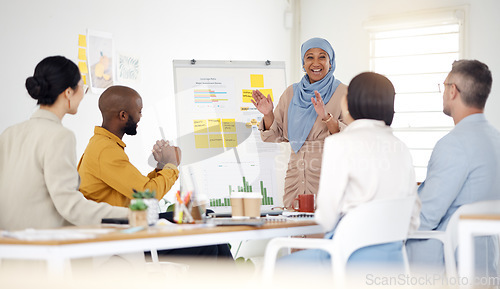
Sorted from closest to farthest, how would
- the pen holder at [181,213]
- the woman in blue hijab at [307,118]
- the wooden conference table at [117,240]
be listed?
1. the wooden conference table at [117,240]
2. the pen holder at [181,213]
3. the woman in blue hijab at [307,118]

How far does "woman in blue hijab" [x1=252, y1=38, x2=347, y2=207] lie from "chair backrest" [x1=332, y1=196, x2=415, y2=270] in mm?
1527

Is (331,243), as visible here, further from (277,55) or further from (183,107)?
(277,55)

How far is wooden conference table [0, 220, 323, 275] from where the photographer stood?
5.51 feet

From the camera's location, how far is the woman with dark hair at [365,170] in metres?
2.10

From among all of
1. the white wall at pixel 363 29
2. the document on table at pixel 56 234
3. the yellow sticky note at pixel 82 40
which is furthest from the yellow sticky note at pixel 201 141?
the white wall at pixel 363 29

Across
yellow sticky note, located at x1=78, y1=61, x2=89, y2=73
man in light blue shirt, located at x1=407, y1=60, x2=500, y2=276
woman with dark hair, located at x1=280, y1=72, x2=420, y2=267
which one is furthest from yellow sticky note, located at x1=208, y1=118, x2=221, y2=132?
woman with dark hair, located at x1=280, y1=72, x2=420, y2=267

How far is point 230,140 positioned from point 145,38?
112 centimetres

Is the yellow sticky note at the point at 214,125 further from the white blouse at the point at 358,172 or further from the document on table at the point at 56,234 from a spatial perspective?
the document on table at the point at 56,234

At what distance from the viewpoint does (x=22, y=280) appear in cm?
197

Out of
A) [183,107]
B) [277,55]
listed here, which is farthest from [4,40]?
[277,55]

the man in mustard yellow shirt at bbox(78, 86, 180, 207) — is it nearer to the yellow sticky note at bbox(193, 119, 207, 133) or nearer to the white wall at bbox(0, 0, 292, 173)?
the white wall at bbox(0, 0, 292, 173)

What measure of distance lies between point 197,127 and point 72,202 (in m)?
1.94

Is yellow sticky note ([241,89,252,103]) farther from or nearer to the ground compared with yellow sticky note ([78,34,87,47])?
nearer to the ground

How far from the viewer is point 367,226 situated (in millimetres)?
2047
